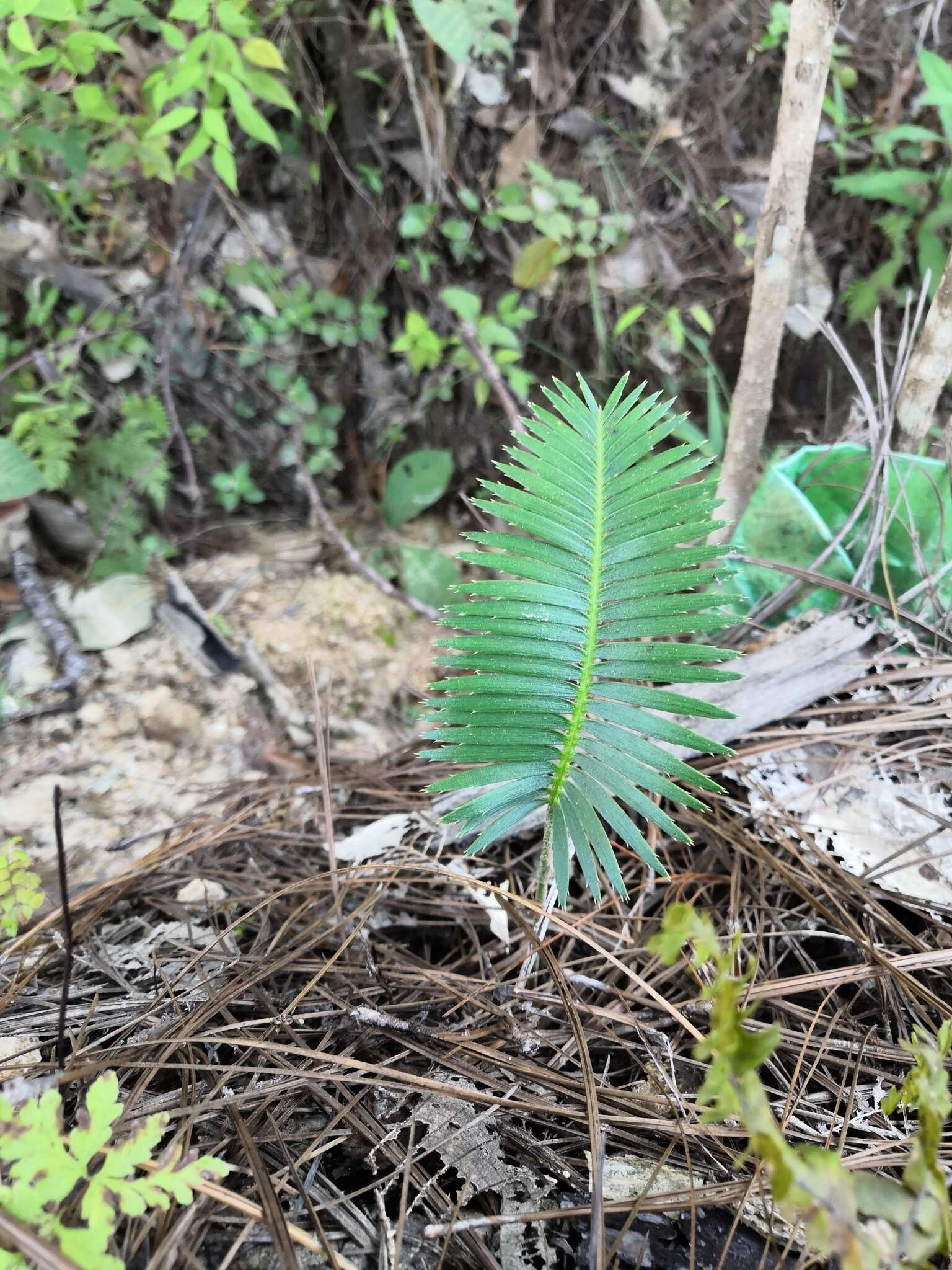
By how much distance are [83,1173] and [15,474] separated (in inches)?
60.8

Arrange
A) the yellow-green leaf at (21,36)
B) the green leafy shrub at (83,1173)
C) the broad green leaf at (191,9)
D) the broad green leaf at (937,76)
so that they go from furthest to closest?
1. the broad green leaf at (937,76)
2. the broad green leaf at (191,9)
3. the yellow-green leaf at (21,36)
4. the green leafy shrub at (83,1173)

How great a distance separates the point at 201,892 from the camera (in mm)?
1182

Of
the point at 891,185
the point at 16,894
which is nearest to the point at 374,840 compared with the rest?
the point at 16,894

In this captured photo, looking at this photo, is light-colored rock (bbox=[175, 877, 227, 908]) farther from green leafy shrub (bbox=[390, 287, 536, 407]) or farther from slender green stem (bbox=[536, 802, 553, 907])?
green leafy shrub (bbox=[390, 287, 536, 407])

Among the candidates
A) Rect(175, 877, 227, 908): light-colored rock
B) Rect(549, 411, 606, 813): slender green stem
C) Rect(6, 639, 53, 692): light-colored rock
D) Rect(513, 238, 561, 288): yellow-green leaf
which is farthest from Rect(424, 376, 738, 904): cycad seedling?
Rect(513, 238, 561, 288): yellow-green leaf

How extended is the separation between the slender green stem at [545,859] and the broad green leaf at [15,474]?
4.81 feet

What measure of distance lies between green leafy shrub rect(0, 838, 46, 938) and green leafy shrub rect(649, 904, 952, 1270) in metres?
0.88

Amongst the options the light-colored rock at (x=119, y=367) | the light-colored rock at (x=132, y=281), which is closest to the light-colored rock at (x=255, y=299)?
the light-colored rock at (x=132, y=281)

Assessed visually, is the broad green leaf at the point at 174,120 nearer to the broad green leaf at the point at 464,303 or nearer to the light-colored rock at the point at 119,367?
the light-colored rock at the point at 119,367

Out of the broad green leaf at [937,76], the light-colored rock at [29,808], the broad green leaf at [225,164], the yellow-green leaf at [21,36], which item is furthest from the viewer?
the broad green leaf at [937,76]

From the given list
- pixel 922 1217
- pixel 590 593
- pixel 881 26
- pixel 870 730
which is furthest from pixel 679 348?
pixel 922 1217

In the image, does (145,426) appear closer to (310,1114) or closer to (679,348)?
(679,348)

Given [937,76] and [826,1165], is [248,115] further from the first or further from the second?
[826,1165]

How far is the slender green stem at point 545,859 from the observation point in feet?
2.82
